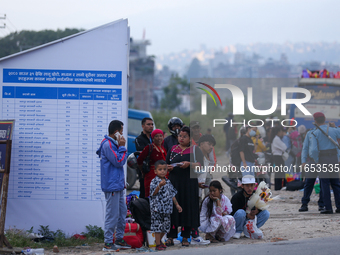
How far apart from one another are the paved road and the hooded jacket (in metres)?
1.17

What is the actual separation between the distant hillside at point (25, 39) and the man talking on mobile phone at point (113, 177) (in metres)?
39.0

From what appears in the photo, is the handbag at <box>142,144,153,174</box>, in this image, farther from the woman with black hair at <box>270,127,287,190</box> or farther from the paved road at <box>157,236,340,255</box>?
the woman with black hair at <box>270,127,287,190</box>

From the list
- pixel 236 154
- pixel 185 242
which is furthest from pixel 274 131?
pixel 185 242

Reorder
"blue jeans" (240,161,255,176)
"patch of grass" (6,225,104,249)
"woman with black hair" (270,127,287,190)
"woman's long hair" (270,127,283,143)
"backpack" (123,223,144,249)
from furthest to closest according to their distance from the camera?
"woman's long hair" (270,127,283,143), "woman with black hair" (270,127,287,190), "blue jeans" (240,161,255,176), "patch of grass" (6,225,104,249), "backpack" (123,223,144,249)

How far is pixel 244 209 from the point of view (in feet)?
22.0

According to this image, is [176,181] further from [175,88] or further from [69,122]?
[175,88]

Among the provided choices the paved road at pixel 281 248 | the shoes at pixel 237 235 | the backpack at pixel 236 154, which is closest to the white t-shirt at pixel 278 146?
the backpack at pixel 236 154

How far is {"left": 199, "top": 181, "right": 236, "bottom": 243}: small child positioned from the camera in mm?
6332

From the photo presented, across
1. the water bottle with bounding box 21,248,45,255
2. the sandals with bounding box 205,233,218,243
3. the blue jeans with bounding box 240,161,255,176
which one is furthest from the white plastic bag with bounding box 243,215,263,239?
the blue jeans with bounding box 240,161,255,176

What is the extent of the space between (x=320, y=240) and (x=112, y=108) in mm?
3770

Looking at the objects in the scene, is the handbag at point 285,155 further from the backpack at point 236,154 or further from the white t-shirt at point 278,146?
the backpack at point 236,154

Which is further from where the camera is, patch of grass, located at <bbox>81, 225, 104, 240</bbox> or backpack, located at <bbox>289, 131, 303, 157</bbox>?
backpack, located at <bbox>289, 131, 303, 157</bbox>

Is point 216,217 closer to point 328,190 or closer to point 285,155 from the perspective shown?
point 328,190

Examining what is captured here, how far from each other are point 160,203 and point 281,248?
172 centimetres
